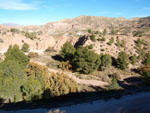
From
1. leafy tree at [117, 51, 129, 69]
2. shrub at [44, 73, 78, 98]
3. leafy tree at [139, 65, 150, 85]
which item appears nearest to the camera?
shrub at [44, 73, 78, 98]

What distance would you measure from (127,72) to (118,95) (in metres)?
26.8

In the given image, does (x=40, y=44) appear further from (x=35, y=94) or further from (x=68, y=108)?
(x=68, y=108)

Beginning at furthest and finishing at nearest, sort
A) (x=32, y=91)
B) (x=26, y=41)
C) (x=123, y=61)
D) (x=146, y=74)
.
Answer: (x=26, y=41) < (x=123, y=61) < (x=146, y=74) < (x=32, y=91)

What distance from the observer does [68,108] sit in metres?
11.3

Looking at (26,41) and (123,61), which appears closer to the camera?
(123,61)

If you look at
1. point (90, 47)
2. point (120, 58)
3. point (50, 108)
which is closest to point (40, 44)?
point (90, 47)

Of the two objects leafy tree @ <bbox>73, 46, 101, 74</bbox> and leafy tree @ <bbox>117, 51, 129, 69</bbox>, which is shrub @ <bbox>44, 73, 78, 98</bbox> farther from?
leafy tree @ <bbox>117, 51, 129, 69</bbox>

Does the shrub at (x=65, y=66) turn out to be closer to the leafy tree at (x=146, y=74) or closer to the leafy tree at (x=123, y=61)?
the leafy tree at (x=123, y=61)

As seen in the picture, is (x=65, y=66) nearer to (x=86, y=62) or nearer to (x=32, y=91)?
(x=86, y=62)

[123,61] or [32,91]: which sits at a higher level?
[123,61]

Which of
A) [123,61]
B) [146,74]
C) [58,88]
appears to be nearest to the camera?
[58,88]

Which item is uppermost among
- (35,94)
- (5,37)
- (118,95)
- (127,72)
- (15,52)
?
(5,37)

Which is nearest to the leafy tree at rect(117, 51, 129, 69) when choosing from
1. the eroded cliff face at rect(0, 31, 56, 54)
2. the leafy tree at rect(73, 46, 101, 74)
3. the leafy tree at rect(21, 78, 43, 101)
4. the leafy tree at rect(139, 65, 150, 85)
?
the leafy tree at rect(139, 65, 150, 85)

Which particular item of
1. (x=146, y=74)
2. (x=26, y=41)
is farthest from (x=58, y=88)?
(x=26, y=41)
